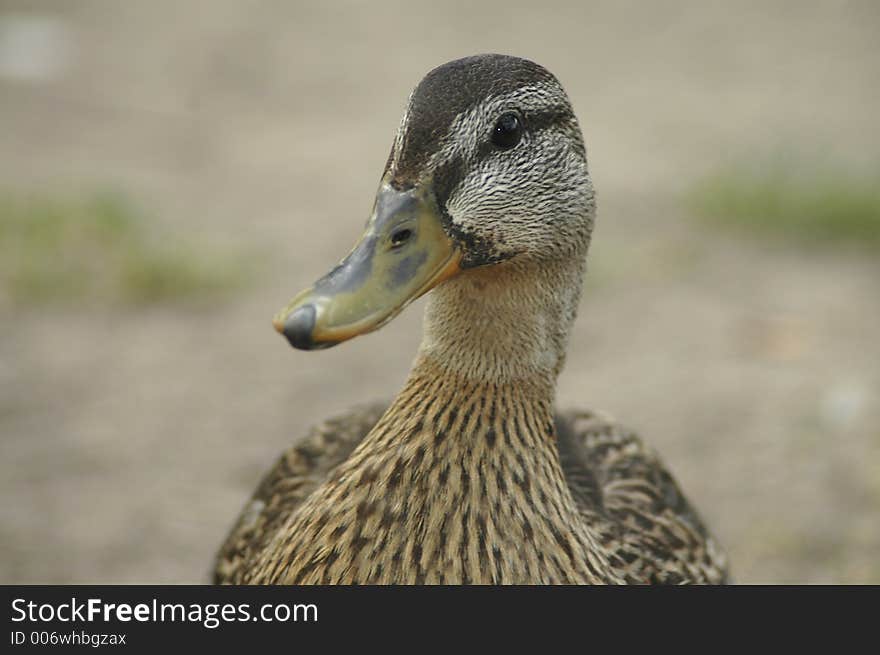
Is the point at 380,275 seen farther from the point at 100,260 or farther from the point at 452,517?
the point at 100,260

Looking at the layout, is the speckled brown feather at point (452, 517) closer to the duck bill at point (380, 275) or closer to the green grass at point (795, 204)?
the duck bill at point (380, 275)

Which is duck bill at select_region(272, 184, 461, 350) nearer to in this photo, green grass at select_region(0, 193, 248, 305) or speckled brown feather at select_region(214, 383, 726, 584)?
speckled brown feather at select_region(214, 383, 726, 584)

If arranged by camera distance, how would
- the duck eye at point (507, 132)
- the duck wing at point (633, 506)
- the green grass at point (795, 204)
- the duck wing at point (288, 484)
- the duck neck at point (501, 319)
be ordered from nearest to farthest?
the duck eye at point (507, 132)
the duck neck at point (501, 319)
the duck wing at point (633, 506)
the duck wing at point (288, 484)
the green grass at point (795, 204)

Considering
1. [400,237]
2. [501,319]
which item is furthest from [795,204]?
[400,237]

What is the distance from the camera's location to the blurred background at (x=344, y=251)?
4148 mm

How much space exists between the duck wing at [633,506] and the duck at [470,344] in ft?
0.42

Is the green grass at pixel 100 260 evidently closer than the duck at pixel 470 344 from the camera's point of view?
No

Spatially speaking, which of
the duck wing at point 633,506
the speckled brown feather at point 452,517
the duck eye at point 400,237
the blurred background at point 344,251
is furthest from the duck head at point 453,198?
the blurred background at point 344,251

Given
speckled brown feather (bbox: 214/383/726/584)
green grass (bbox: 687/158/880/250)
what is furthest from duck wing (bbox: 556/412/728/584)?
green grass (bbox: 687/158/880/250)

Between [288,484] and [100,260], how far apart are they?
292 cm

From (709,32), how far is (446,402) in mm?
7022

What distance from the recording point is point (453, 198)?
6.95ft

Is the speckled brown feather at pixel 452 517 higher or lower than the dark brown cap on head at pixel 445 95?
lower

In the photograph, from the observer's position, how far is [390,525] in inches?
90.0
